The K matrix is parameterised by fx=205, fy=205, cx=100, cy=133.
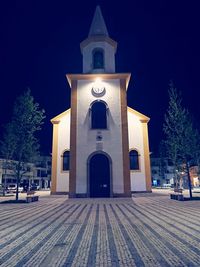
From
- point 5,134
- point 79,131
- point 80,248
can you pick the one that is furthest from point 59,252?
point 5,134

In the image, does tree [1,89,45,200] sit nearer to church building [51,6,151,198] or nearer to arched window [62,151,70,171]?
church building [51,6,151,198]

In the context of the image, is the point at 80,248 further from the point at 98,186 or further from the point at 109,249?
the point at 98,186

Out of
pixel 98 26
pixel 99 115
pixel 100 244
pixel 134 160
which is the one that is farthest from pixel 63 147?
pixel 100 244

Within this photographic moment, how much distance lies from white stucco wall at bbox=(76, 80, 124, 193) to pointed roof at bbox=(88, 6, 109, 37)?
20.5ft

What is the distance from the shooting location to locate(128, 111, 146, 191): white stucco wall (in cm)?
2344

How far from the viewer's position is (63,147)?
24578 mm

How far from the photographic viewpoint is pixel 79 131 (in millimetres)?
20000

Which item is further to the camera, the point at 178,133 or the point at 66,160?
the point at 66,160

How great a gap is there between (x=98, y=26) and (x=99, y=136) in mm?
13254

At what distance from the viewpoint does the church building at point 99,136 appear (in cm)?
1891

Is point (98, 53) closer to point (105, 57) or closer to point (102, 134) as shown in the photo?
point (105, 57)

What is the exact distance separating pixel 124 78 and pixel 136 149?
8.40 metres

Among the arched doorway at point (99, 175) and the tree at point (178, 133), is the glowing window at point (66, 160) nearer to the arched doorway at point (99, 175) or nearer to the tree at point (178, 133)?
the arched doorway at point (99, 175)

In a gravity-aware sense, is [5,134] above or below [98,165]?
above
